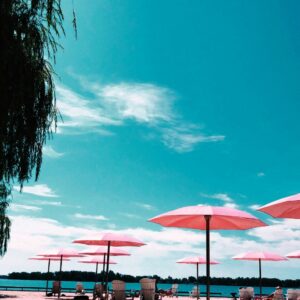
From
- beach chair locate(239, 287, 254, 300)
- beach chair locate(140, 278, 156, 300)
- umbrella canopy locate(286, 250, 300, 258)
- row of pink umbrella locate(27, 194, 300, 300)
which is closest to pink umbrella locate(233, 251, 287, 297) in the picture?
umbrella canopy locate(286, 250, 300, 258)

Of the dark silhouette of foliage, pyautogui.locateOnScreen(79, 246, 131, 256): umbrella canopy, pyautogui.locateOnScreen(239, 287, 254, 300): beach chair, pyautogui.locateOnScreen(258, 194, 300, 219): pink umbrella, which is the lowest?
pyautogui.locateOnScreen(239, 287, 254, 300): beach chair

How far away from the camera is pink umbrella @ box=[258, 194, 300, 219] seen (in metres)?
7.65

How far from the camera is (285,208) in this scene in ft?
26.6

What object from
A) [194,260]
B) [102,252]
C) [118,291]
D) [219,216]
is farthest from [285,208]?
[194,260]

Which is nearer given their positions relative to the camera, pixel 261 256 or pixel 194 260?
pixel 261 256

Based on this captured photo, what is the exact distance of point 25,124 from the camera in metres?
7.15

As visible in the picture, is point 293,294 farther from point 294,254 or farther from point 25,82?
point 25,82

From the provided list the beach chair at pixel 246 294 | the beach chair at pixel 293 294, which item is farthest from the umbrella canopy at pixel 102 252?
the beach chair at pixel 293 294

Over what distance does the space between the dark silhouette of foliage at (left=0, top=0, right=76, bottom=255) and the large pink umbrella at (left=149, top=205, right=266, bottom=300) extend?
133 inches

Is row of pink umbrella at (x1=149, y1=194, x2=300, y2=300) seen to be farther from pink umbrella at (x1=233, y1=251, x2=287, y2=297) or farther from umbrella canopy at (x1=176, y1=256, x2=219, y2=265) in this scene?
umbrella canopy at (x1=176, y1=256, x2=219, y2=265)

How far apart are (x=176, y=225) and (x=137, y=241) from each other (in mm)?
4368

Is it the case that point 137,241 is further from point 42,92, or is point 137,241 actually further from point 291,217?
point 42,92

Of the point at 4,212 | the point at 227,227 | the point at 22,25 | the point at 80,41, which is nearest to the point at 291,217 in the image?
the point at 227,227

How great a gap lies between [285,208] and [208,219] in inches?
84.9
